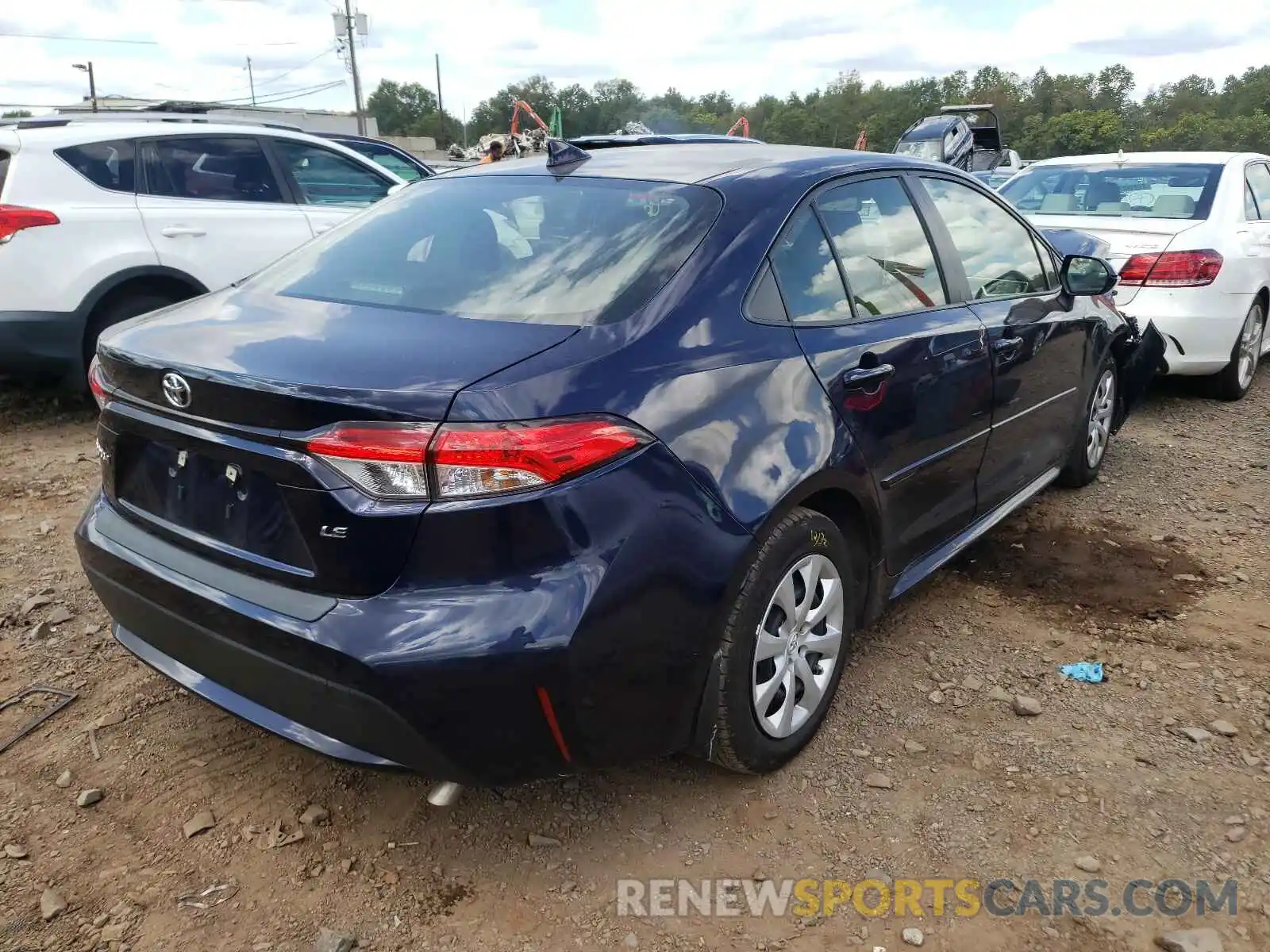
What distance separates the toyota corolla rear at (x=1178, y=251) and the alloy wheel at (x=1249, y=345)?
21cm

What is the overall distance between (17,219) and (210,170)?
1.26 meters

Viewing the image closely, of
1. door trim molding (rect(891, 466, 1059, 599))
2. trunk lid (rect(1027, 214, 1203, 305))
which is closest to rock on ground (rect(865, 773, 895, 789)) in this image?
door trim molding (rect(891, 466, 1059, 599))

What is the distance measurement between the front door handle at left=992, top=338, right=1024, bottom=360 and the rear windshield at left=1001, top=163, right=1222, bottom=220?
3386mm

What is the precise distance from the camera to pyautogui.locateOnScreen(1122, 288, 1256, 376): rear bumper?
5.65 meters

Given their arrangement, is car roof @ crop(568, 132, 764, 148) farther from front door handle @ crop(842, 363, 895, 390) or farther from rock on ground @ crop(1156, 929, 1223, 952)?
rock on ground @ crop(1156, 929, 1223, 952)

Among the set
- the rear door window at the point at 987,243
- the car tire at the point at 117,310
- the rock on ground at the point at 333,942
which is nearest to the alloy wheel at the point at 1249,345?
the rear door window at the point at 987,243

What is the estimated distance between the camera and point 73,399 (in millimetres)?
6125

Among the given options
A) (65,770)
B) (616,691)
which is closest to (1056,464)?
(616,691)

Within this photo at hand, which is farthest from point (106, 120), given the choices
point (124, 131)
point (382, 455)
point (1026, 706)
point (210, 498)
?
point (1026, 706)

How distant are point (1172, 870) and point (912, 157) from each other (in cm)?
232

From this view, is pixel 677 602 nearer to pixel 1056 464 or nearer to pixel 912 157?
pixel 912 157

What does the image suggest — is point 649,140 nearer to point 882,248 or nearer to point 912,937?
point 882,248

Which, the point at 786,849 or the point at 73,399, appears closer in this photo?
the point at 786,849

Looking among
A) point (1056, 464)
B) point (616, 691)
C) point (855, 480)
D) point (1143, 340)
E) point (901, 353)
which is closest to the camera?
point (616, 691)
